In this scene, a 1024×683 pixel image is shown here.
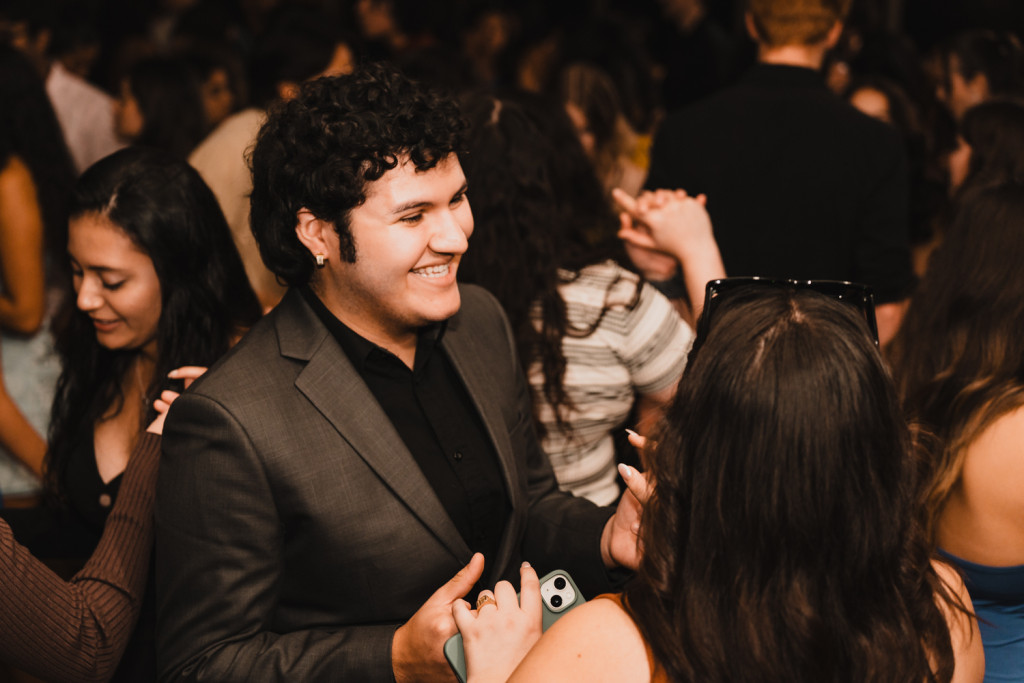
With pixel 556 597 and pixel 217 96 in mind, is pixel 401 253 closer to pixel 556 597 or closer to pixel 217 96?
pixel 556 597

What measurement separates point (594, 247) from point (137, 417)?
1025mm

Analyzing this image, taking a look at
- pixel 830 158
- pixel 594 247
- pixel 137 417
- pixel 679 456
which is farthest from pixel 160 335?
pixel 830 158

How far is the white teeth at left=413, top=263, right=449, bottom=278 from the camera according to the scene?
1498mm

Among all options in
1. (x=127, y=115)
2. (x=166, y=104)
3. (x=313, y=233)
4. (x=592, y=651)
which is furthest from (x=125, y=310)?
(x=127, y=115)

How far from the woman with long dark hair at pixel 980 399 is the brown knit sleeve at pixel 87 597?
133cm

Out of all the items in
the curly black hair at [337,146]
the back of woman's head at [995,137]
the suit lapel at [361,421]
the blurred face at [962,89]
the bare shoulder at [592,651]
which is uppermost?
the curly black hair at [337,146]

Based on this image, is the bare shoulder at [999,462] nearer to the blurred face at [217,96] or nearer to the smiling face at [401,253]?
the smiling face at [401,253]

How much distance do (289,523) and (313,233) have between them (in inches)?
17.7

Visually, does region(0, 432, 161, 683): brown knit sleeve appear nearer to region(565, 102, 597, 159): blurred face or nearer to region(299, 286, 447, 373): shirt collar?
region(299, 286, 447, 373): shirt collar

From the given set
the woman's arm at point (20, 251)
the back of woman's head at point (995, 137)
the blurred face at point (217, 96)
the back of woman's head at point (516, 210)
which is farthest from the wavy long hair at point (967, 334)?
the blurred face at point (217, 96)

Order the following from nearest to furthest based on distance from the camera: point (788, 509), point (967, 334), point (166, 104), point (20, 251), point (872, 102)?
point (788, 509) < point (967, 334) < point (20, 251) < point (166, 104) < point (872, 102)

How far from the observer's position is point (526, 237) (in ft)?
6.55

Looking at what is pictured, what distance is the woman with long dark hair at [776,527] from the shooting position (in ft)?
3.35

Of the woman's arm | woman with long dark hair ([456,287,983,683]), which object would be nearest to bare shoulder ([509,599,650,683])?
woman with long dark hair ([456,287,983,683])
